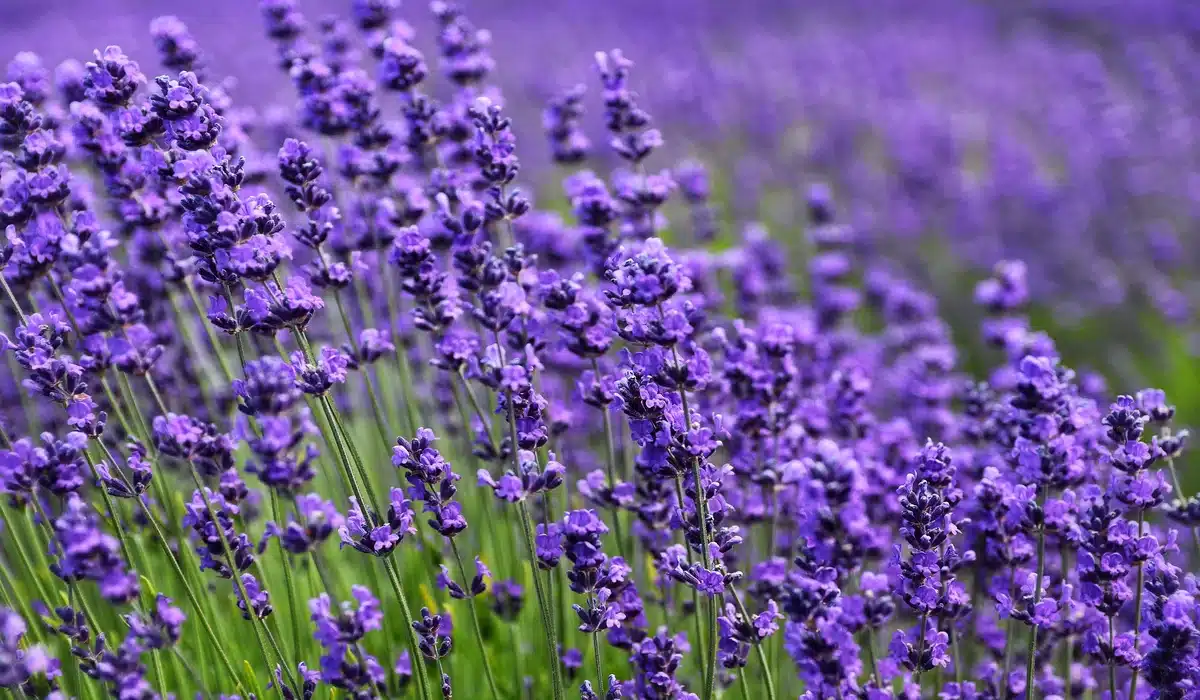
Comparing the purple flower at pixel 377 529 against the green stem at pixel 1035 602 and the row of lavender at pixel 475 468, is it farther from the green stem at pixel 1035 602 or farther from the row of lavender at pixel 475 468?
the green stem at pixel 1035 602

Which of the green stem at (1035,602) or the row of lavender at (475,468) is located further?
the green stem at (1035,602)

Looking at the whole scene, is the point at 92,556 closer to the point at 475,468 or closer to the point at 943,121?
the point at 475,468

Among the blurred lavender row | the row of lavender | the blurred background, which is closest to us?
the row of lavender

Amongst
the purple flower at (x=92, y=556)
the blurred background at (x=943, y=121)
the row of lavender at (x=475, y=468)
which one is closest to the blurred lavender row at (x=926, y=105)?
the blurred background at (x=943, y=121)

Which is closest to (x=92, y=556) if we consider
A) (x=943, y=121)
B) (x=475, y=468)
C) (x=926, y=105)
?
(x=475, y=468)

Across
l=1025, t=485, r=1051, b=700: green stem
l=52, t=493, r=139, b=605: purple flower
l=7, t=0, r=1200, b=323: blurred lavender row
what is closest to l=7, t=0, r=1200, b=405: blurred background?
l=7, t=0, r=1200, b=323: blurred lavender row

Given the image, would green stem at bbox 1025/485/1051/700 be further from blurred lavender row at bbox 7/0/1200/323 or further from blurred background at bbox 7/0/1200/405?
blurred lavender row at bbox 7/0/1200/323
